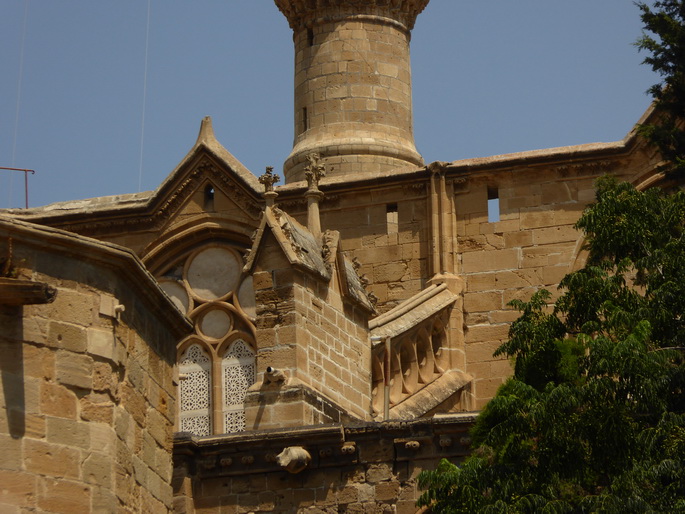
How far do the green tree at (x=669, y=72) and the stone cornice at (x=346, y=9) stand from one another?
8864 mm

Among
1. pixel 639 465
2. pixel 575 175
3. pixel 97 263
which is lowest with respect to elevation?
pixel 639 465

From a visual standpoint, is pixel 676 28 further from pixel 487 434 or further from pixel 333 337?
pixel 487 434

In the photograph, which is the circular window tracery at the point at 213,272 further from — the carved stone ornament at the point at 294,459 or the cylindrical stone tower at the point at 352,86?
the carved stone ornament at the point at 294,459

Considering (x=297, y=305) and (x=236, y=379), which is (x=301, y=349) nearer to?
(x=297, y=305)

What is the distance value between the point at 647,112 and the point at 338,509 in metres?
9.94

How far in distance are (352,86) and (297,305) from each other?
9.43m

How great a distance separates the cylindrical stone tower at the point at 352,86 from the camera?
1359 inches

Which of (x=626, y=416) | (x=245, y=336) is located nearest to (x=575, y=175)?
(x=245, y=336)

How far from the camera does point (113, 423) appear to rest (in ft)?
62.7


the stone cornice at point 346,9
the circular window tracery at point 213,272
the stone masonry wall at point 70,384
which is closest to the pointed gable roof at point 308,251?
the circular window tracery at point 213,272

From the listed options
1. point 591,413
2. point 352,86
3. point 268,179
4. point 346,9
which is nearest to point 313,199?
point 268,179

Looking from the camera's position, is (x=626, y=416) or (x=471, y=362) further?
(x=471, y=362)

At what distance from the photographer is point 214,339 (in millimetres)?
31906

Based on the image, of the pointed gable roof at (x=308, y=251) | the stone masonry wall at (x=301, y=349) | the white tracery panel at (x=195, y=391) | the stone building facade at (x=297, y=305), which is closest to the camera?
the stone building facade at (x=297, y=305)
